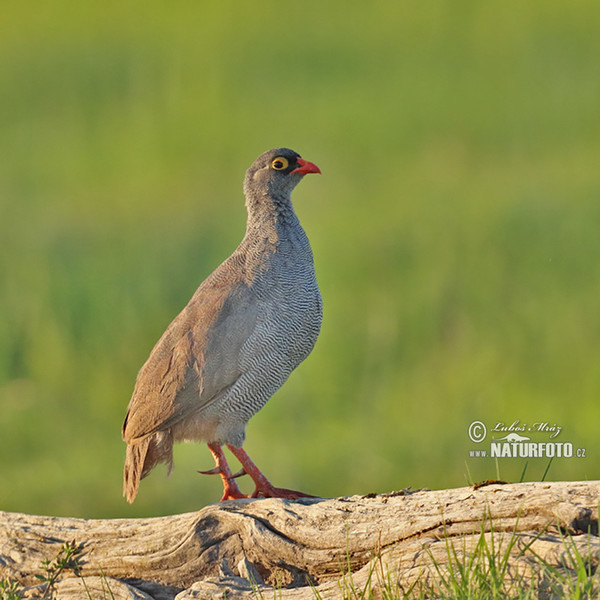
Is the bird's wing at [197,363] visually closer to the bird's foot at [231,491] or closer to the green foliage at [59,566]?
the bird's foot at [231,491]

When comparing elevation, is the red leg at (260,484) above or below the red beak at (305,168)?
below

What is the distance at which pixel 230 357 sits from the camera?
7.52 meters

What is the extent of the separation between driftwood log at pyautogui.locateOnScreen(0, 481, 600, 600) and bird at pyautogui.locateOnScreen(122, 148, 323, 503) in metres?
0.64

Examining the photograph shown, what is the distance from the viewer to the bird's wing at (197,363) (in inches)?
294

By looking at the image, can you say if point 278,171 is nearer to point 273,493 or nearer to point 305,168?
point 305,168

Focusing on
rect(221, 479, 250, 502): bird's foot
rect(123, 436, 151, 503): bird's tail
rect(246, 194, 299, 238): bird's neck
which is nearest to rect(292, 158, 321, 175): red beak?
rect(246, 194, 299, 238): bird's neck

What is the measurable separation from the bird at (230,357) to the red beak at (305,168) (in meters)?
0.48

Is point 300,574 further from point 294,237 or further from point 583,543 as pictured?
point 294,237

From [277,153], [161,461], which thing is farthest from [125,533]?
[277,153]

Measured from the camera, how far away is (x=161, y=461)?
788 cm

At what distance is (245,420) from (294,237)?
1621mm

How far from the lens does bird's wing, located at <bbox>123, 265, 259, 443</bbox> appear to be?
747 cm

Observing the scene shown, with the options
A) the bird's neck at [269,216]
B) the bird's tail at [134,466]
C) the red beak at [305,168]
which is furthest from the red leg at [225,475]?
the red beak at [305,168]

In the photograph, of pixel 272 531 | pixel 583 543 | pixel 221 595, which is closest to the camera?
pixel 583 543
